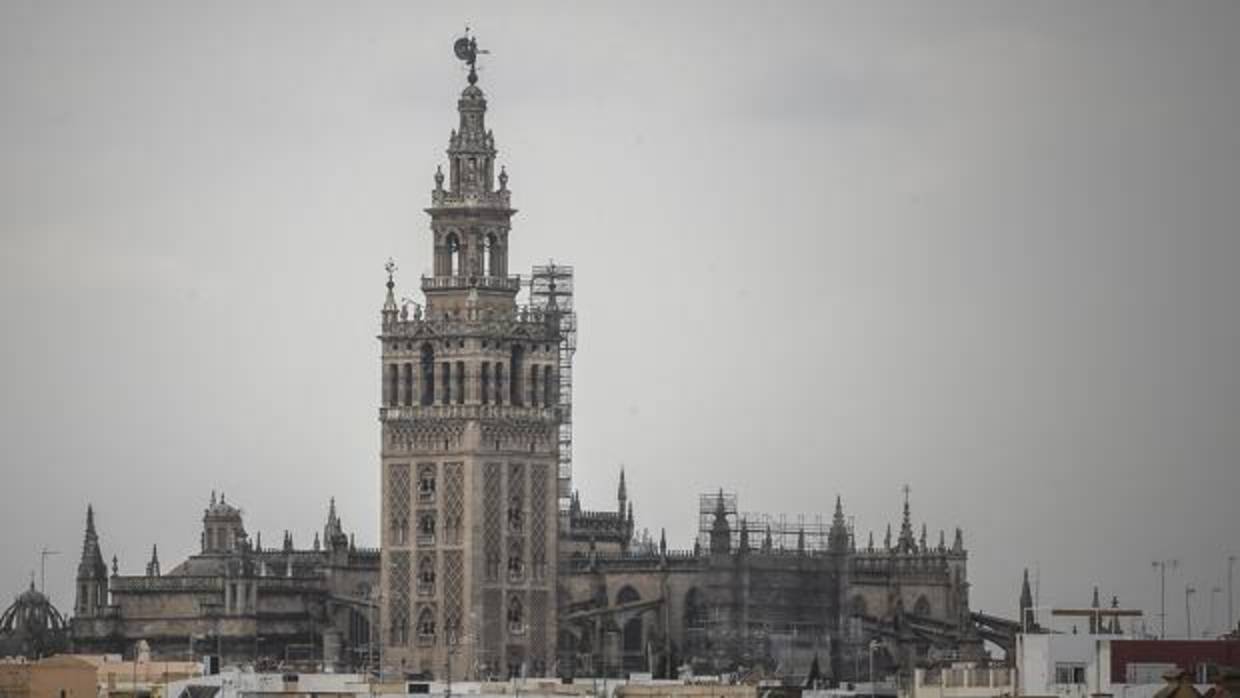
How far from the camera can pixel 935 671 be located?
18525 cm

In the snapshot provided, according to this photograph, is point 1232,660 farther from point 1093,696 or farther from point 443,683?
point 443,683

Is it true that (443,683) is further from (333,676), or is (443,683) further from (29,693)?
(29,693)

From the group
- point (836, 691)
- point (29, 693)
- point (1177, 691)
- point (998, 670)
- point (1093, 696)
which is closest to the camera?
point (1177, 691)

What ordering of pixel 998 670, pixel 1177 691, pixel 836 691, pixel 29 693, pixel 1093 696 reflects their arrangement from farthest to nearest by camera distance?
pixel 836 691 < pixel 29 693 < pixel 998 670 < pixel 1093 696 < pixel 1177 691

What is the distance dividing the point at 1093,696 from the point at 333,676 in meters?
48.7

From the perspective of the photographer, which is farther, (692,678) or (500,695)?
(692,678)

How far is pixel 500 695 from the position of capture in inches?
6836

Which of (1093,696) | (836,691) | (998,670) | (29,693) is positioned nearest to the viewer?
(1093,696)

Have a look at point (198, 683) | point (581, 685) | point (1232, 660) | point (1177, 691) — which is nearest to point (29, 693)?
point (198, 683)

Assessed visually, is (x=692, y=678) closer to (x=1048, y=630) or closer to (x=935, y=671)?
(x=935, y=671)

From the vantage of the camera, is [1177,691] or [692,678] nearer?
[1177,691]

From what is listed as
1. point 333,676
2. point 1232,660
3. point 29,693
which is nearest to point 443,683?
point 333,676

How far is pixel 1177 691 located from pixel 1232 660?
856 inches

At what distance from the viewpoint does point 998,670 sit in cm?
15375
